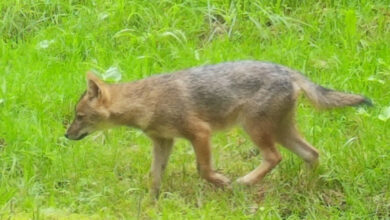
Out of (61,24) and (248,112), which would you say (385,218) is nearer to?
(248,112)

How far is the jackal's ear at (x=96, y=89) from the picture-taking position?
6898 millimetres

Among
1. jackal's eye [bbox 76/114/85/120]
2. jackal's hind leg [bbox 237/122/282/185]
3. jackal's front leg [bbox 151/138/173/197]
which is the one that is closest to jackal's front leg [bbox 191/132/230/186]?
jackal's hind leg [bbox 237/122/282/185]

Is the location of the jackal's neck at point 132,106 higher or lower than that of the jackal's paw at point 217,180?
higher

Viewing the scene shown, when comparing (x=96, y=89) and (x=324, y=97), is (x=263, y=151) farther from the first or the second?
(x=96, y=89)

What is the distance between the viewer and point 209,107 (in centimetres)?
702

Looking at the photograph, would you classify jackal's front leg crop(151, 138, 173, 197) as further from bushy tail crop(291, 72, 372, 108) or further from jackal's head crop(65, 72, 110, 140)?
bushy tail crop(291, 72, 372, 108)

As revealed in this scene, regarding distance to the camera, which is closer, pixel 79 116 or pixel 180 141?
pixel 79 116

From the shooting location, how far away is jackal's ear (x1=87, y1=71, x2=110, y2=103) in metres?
6.90

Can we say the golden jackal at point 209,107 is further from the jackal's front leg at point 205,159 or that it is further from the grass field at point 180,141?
the grass field at point 180,141

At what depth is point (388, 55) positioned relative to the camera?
8.61m

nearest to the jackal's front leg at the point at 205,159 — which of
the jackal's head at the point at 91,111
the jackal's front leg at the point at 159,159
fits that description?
the jackal's front leg at the point at 159,159

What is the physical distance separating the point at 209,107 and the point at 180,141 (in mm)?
891

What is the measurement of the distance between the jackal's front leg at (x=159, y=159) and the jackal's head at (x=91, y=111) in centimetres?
44

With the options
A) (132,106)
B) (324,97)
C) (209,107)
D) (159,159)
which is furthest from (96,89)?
(324,97)
